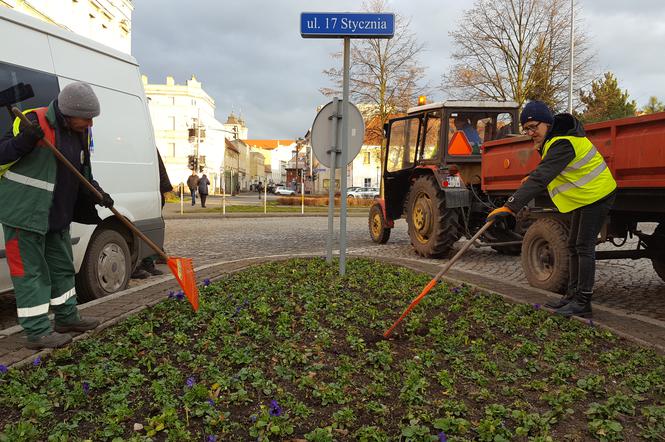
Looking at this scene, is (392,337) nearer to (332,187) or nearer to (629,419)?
(629,419)

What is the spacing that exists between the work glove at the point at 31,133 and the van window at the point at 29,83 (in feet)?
3.33

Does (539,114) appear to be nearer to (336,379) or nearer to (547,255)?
(547,255)

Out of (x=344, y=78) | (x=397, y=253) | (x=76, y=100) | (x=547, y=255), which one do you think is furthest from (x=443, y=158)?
(x=76, y=100)

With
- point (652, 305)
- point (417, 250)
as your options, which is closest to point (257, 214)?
point (417, 250)

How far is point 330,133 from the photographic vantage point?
6.43 metres

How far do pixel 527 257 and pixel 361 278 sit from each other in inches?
71.5

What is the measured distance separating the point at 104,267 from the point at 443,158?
18.4 feet

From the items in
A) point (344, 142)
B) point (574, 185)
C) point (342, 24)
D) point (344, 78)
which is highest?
point (342, 24)

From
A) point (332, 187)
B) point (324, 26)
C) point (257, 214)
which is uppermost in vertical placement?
point (324, 26)

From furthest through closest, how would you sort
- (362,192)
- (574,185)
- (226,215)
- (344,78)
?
(362,192) < (226,215) < (344,78) < (574,185)

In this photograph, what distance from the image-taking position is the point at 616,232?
5.34 meters

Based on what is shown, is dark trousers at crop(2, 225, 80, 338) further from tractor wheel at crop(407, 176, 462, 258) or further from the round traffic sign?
tractor wheel at crop(407, 176, 462, 258)

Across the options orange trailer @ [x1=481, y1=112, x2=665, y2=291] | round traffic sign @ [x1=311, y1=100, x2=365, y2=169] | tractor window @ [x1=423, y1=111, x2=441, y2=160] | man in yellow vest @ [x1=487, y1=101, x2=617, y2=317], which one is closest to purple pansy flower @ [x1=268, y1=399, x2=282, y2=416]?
man in yellow vest @ [x1=487, y1=101, x2=617, y2=317]

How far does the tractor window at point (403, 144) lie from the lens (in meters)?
9.74
